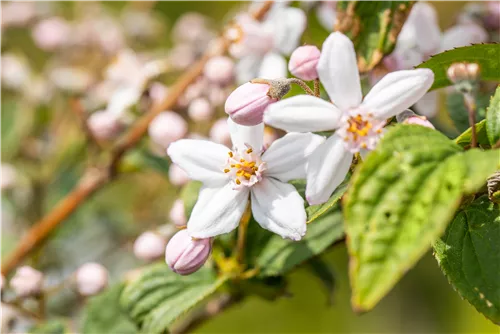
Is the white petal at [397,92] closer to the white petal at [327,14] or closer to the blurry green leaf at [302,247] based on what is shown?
the blurry green leaf at [302,247]

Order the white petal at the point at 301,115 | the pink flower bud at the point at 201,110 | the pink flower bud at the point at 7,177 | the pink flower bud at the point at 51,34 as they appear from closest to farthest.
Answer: the white petal at the point at 301,115 < the pink flower bud at the point at 201,110 < the pink flower bud at the point at 7,177 < the pink flower bud at the point at 51,34

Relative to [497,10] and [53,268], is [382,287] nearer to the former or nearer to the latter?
[497,10]

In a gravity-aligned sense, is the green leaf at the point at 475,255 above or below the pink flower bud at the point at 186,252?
above

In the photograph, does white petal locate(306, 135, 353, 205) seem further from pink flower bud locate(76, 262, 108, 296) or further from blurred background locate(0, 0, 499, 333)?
pink flower bud locate(76, 262, 108, 296)

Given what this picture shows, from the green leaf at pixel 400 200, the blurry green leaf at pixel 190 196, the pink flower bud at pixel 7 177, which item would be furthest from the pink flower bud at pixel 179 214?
the pink flower bud at pixel 7 177

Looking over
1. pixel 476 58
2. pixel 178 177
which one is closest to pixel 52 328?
pixel 178 177

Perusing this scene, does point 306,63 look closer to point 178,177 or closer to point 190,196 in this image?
point 190,196

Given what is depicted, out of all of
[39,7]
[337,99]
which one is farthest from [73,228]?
[337,99]
